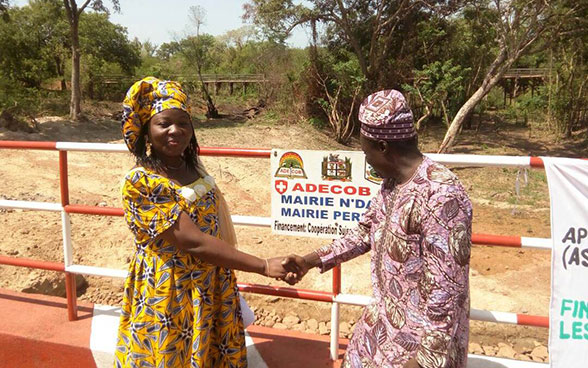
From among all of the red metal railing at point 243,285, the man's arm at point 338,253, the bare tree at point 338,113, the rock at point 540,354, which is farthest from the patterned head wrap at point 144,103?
the bare tree at point 338,113

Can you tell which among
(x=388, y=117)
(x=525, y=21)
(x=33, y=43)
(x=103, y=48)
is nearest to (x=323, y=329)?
(x=388, y=117)

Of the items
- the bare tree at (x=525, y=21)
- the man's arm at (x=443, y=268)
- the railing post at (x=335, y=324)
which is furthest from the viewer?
the bare tree at (x=525, y=21)

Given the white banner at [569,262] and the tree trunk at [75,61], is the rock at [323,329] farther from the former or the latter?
the tree trunk at [75,61]

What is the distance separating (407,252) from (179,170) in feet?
2.85

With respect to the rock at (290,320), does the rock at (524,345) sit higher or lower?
lower

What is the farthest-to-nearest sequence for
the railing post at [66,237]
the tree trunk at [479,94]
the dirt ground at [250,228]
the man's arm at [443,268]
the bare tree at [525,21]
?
1. the tree trunk at [479,94]
2. the bare tree at [525,21]
3. the dirt ground at [250,228]
4. the railing post at [66,237]
5. the man's arm at [443,268]

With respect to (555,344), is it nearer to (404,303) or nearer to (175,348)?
(404,303)

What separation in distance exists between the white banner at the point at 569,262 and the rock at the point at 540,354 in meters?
2.70

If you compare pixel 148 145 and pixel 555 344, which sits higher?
pixel 148 145

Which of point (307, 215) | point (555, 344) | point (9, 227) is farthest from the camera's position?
point (9, 227)

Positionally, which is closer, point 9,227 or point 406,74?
point 9,227

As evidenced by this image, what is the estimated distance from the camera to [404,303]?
1381 mm

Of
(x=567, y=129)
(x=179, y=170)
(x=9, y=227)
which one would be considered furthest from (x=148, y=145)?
(x=567, y=129)

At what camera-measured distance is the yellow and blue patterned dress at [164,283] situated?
158 cm
